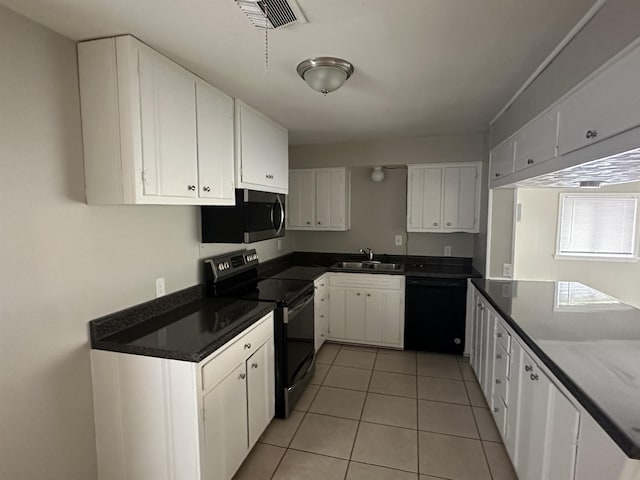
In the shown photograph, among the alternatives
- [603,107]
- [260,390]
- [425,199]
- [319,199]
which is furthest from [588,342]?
[319,199]

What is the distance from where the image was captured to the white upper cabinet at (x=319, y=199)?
396cm

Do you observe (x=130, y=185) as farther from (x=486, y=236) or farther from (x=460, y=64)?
(x=486, y=236)

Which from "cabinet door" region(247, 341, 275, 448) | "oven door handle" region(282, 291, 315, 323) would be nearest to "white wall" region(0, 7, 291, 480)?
"cabinet door" region(247, 341, 275, 448)

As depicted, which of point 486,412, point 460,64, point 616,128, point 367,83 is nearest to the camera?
point 616,128

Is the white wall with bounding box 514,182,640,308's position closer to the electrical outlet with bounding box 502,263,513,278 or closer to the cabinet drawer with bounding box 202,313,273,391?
the electrical outlet with bounding box 502,263,513,278

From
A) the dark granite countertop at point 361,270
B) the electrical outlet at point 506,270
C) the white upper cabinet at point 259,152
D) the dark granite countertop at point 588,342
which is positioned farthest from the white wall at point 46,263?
the electrical outlet at point 506,270

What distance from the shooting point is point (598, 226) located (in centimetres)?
356

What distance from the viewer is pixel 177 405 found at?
1567mm

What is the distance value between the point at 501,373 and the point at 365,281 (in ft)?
5.52

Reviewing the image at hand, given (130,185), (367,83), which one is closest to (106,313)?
(130,185)

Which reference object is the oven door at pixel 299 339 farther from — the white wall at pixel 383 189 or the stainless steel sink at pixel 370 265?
the white wall at pixel 383 189

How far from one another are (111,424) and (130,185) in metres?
1.18

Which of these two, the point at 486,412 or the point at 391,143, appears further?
the point at 391,143

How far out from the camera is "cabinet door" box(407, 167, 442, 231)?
367 centimetres
